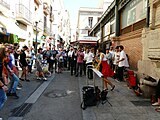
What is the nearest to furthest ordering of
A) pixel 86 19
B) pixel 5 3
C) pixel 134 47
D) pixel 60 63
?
pixel 134 47, pixel 60 63, pixel 5 3, pixel 86 19

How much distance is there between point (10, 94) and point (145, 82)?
4428mm

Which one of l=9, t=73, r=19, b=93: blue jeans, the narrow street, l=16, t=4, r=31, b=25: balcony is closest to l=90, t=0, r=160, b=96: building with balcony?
the narrow street

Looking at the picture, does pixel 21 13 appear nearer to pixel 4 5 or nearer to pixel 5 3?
pixel 5 3

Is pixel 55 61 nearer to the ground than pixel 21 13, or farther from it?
nearer to the ground

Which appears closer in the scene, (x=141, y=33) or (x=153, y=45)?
(x=153, y=45)

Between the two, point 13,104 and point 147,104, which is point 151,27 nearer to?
point 147,104

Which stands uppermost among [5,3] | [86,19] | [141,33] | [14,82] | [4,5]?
[86,19]

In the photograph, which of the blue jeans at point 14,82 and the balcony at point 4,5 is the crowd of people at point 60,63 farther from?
the balcony at point 4,5

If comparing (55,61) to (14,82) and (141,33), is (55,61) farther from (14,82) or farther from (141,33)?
(14,82)

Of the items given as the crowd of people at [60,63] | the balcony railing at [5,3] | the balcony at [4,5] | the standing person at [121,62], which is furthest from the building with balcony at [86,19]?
the standing person at [121,62]

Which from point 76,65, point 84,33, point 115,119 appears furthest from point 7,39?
point 84,33

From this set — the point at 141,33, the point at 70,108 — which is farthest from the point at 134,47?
the point at 70,108

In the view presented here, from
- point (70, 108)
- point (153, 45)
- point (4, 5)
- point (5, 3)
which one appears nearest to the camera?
point (70, 108)

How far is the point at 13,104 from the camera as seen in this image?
6.76 metres
